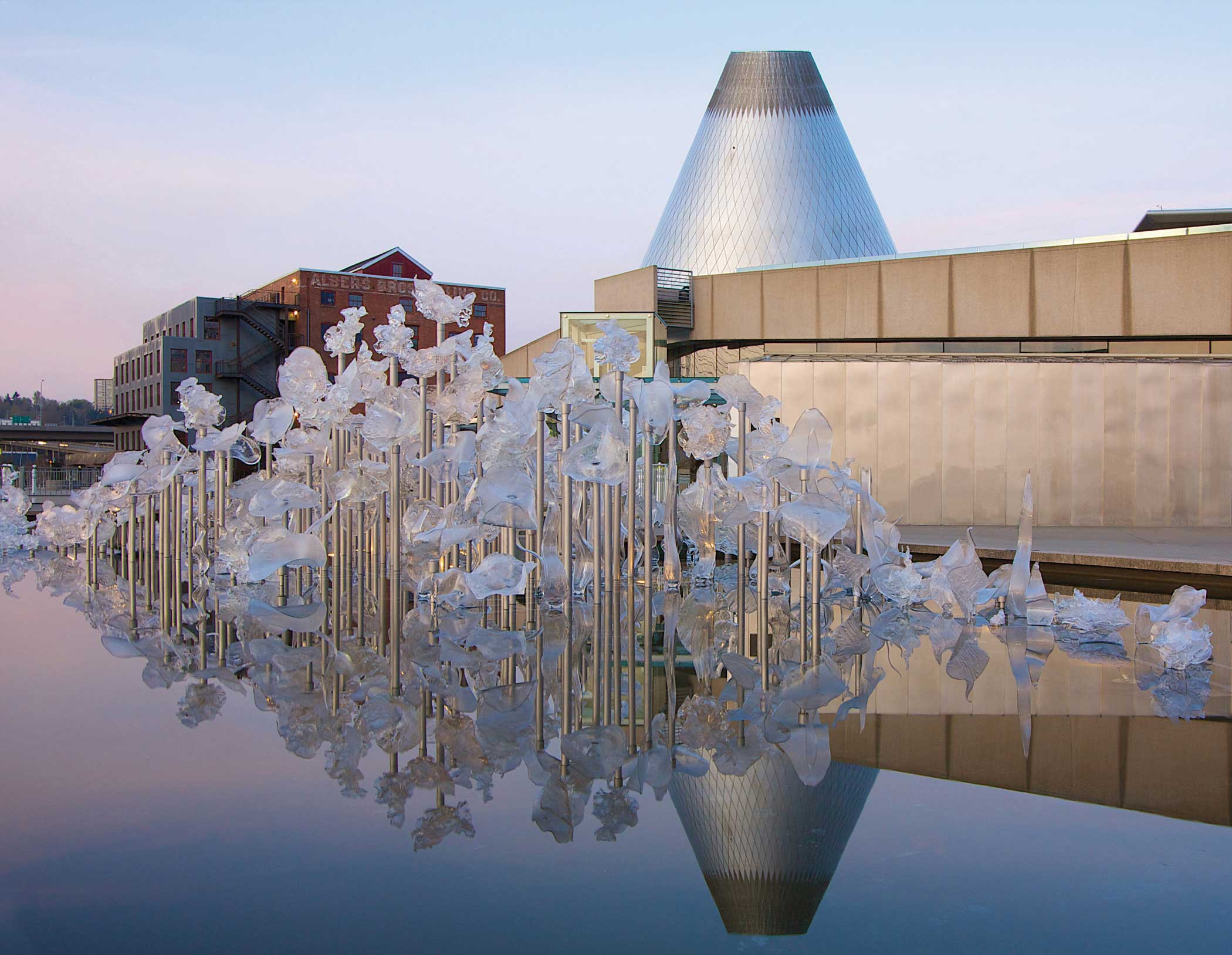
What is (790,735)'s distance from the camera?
3.06 meters

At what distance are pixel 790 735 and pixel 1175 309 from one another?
15070mm

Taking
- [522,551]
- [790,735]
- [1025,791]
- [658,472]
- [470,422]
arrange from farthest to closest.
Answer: [658,472] < [522,551] < [470,422] < [790,735] < [1025,791]

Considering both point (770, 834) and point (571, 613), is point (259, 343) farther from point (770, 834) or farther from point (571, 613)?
point (770, 834)

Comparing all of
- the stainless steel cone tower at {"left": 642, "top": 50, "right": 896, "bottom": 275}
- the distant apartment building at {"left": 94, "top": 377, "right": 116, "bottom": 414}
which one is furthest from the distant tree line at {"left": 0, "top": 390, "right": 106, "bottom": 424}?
the stainless steel cone tower at {"left": 642, "top": 50, "right": 896, "bottom": 275}

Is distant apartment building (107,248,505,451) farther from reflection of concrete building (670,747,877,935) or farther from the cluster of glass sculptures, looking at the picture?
reflection of concrete building (670,747,877,935)

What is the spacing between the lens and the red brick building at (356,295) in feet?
140

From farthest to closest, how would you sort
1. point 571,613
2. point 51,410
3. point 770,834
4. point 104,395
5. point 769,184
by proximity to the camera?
point 51,410 < point 104,395 < point 769,184 < point 571,613 < point 770,834

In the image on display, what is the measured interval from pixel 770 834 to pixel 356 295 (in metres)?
43.8

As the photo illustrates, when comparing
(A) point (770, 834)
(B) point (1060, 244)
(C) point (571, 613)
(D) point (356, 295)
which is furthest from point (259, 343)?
(A) point (770, 834)

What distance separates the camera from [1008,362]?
45.0ft

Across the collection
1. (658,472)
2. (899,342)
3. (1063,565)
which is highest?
(899,342)

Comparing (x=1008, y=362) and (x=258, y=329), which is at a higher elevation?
(x=258, y=329)

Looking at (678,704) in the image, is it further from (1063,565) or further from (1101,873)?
(1063,565)

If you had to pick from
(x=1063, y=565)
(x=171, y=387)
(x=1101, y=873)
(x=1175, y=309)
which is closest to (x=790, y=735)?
(x=1101, y=873)
